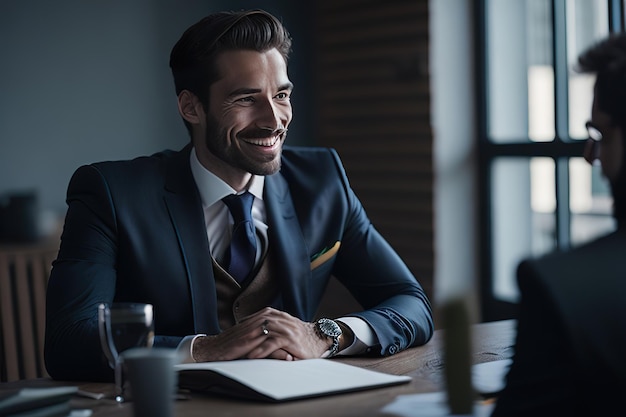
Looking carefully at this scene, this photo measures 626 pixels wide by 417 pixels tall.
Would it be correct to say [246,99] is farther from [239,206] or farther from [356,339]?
[356,339]

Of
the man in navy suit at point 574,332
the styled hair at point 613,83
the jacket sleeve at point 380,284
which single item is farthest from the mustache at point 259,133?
the man in navy suit at point 574,332

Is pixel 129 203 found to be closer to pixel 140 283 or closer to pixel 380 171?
pixel 140 283

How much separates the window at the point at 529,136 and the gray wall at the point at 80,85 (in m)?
1.40

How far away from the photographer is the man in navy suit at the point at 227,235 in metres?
2.01

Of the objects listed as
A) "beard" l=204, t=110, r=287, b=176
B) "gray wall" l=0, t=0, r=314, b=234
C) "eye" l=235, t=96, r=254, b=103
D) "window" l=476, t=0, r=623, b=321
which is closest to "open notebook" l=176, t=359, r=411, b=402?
"beard" l=204, t=110, r=287, b=176

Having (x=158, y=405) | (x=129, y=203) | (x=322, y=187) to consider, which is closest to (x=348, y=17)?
(x=322, y=187)

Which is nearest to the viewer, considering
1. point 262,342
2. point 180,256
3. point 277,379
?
point 277,379

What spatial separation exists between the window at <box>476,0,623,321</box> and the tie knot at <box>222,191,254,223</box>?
1.99m

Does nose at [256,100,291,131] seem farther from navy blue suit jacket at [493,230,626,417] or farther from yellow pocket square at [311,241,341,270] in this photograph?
navy blue suit jacket at [493,230,626,417]

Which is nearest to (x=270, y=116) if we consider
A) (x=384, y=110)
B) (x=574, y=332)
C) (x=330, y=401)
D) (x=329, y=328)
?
(x=329, y=328)

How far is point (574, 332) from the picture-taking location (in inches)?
43.4

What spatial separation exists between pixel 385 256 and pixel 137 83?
233cm

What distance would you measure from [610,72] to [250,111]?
125 cm

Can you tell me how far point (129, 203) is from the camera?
2223 millimetres
